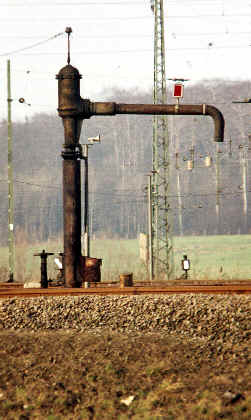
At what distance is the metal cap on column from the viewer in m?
18.2

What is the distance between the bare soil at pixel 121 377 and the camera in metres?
9.84

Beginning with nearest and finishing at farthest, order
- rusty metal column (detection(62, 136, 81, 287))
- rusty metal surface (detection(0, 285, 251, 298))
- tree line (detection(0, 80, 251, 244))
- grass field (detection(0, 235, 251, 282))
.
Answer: rusty metal surface (detection(0, 285, 251, 298)), rusty metal column (detection(62, 136, 81, 287)), grass field (detection(0, 235, 251, 282)), tree line (detection(0, 80, 251, 244))

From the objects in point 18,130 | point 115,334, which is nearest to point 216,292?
point 115,334

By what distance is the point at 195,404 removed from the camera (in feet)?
32.3

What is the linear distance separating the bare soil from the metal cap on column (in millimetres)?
5358

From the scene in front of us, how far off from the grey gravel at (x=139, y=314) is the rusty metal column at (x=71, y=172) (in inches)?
138

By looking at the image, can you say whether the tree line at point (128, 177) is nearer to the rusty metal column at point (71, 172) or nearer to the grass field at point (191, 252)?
the grass field at point (191, 252)

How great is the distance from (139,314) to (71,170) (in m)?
5.63

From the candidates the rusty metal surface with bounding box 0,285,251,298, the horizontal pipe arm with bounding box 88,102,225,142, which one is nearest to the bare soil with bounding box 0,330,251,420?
the rusty metal surface with bounding box 0,285,251,298

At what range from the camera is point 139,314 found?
45.9 feet

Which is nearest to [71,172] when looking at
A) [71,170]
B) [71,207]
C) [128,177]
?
[71,170]

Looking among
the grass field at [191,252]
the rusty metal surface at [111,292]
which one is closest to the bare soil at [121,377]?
the rusty metal surface at [111,292]

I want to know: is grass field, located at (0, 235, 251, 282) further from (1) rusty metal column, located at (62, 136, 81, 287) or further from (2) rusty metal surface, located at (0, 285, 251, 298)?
(2) rusty metal surface, located at (0, 285, 251, 298)

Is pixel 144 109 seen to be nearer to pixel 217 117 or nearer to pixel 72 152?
pixel 217 117
